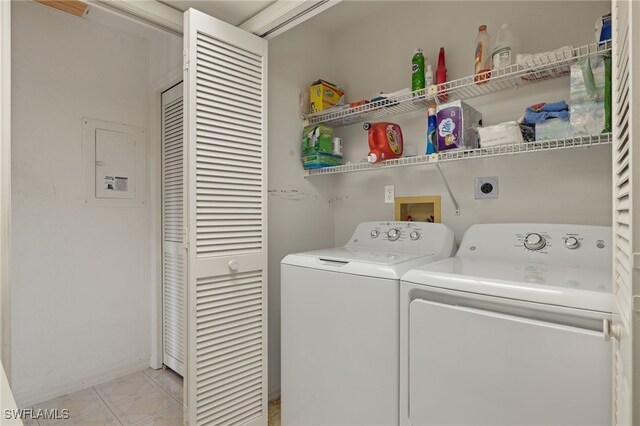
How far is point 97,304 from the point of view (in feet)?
7.93

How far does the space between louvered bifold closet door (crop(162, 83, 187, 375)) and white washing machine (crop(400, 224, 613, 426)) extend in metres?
1.79

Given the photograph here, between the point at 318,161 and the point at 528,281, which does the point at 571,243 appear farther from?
the point at 318,161

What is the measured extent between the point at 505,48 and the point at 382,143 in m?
0.72

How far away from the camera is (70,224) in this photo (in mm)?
2299

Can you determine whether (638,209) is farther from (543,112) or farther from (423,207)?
(423,207)

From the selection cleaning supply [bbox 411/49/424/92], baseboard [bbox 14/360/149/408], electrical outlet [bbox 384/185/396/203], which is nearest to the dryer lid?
electrical outlet [bbox 384/185/396/203]

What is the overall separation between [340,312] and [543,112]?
47.8 inches

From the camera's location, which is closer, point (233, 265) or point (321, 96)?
point (233, 265)

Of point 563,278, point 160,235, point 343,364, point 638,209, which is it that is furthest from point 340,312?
point 160,235

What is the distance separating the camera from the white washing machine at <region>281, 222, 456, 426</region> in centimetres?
141

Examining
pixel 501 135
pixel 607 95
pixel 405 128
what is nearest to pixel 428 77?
pixel 405 128

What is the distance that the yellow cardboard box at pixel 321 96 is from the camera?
2.30m

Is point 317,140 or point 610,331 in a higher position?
point 317,140

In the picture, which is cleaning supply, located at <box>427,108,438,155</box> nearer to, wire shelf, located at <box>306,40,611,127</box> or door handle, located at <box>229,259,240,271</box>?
wire shelf, located at <box>306,40,611,127</box>
